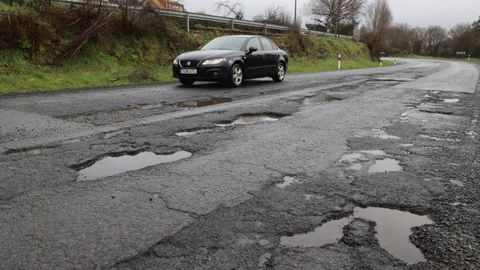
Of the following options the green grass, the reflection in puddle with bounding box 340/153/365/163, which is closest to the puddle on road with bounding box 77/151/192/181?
the reflection in puddle with bounding box 340/153/365/163

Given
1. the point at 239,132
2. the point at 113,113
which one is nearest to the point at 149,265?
the point at 239,132

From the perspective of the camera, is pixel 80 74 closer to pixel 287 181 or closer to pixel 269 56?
pixel 269 56

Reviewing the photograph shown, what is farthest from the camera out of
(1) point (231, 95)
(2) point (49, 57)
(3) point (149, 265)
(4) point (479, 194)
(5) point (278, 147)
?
(2) point (49, 57)

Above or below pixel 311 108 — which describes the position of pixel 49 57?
above

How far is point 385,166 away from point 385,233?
5.47ft

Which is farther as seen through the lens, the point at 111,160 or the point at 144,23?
the point at 144,23

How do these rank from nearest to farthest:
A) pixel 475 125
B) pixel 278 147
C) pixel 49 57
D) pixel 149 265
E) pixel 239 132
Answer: pixel 149 265, pixel 278 147, pixel 239 132, pixel 475 125, pixel 49 57

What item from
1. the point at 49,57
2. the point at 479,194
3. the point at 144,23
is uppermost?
the point at 144,23

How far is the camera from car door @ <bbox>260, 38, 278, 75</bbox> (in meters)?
13.2

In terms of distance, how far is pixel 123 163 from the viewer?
4.15 m

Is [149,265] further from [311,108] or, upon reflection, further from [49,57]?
[49,57]

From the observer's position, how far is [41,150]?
450cm

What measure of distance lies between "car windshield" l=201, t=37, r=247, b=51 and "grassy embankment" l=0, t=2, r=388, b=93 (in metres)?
2.60

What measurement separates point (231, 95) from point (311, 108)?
2406 mm
